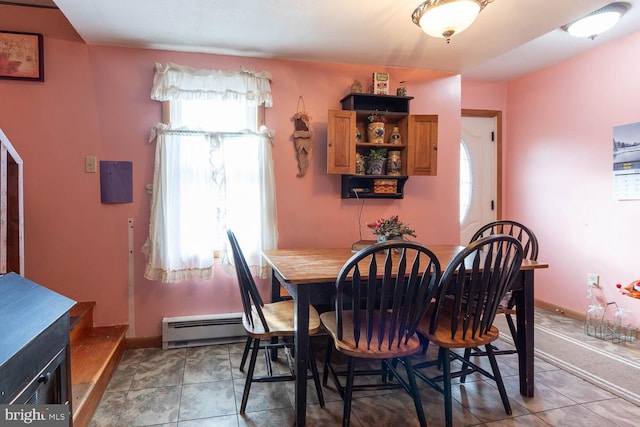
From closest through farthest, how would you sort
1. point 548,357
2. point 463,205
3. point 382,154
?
point 548,357 < point 382,154 < point 463,205

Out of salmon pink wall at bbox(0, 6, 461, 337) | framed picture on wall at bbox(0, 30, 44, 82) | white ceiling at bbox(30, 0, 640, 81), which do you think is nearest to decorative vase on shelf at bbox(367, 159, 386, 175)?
salmon pink wall at bbox(0, 6, 461, 337)

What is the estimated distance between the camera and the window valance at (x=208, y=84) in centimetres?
257

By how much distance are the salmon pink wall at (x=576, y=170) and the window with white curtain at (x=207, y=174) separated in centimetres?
283

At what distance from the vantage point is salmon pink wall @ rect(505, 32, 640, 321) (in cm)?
299

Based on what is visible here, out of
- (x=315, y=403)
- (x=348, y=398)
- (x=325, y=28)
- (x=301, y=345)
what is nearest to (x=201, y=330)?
(x=315, y=403)

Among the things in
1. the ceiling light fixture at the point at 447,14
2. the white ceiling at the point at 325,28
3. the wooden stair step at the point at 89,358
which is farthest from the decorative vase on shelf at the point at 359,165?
the wooden stair step at the point at 89,358

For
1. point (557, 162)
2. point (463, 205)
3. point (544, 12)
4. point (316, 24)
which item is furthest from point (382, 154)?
point (557, 162)

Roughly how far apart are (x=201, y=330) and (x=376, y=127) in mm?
2065

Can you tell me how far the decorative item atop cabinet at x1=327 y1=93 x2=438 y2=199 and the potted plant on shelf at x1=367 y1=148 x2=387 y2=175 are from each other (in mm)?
40

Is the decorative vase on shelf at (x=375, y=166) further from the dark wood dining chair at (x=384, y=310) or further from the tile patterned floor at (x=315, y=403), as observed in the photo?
the tile patterned floor at (x=315, y=403)

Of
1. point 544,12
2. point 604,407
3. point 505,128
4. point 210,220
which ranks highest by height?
point 544,12

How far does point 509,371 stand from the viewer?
2.36 metres

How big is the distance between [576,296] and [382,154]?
2.37 metres

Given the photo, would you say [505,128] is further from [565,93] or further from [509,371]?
[509,371]
